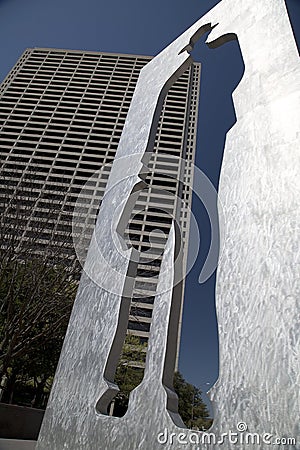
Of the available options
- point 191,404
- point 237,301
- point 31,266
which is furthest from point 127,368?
point 237,301

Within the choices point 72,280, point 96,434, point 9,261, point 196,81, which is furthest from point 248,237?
point 196,81

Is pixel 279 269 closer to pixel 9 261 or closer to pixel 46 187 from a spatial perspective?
pixel 9 261

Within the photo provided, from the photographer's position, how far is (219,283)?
164 cm

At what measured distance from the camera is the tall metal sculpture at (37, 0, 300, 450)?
1329 mm

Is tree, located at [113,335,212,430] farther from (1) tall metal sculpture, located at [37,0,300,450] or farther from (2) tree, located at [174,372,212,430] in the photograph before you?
(1) tall metal sculpture, located at [37,0,300,450]

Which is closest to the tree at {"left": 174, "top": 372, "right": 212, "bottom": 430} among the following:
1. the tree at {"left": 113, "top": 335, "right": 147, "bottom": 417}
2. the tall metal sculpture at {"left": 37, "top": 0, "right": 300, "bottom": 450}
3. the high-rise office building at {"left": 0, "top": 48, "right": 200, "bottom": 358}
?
the tree at {"left": 113, "top": 335, "right": 147, "bottom": 417}

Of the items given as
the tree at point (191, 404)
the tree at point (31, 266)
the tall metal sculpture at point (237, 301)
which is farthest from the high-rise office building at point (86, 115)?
the tall metal sculpture at point (237, 301)

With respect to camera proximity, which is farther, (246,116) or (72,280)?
(72,280)

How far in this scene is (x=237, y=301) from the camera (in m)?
1.52

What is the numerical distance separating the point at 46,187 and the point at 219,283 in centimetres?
694

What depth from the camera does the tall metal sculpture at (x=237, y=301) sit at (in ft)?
4.36

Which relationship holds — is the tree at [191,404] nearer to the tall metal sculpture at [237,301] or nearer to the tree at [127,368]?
the tree at [127,368]

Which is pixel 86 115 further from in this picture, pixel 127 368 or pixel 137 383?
pixel 137 383

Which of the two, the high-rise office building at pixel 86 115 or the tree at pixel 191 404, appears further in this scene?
the high-rise office building at pixel 86 115
